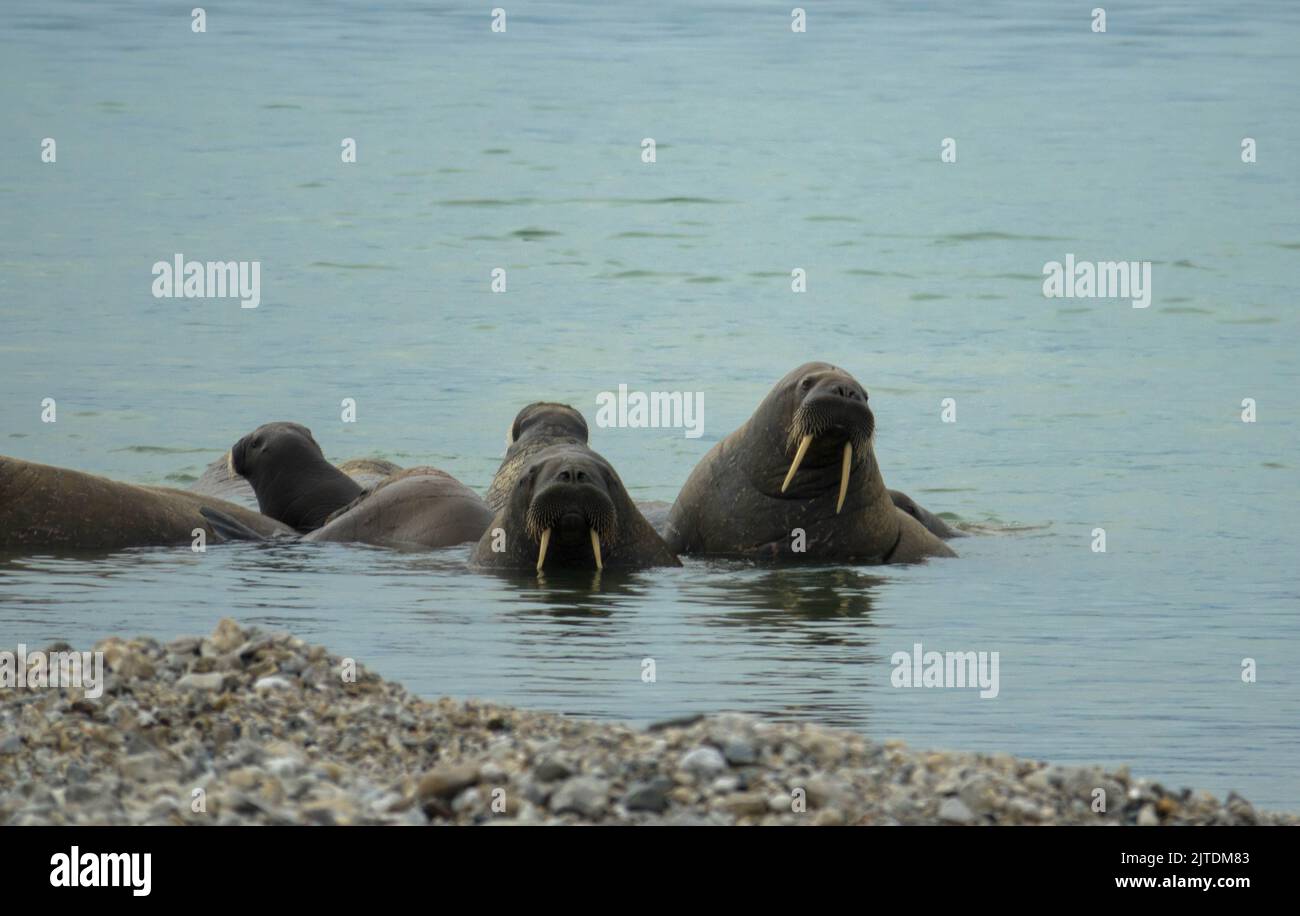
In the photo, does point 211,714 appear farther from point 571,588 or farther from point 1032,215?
point 1032,215

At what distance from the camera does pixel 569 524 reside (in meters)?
11.7

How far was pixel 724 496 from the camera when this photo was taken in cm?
1272

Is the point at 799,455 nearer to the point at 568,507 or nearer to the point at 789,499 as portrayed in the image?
the point at 789,499

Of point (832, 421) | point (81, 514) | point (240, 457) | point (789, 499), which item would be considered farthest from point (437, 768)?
point (240, 457)

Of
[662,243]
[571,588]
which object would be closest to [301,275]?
[662,243]

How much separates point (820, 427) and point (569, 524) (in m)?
1.46

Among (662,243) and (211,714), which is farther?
(662,243)

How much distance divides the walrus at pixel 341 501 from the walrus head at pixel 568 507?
1.34 m

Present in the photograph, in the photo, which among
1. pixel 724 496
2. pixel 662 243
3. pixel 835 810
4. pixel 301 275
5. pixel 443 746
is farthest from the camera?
pixel 662 243

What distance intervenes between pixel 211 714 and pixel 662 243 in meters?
22.8

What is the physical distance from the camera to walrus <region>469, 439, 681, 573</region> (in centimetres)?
1159
